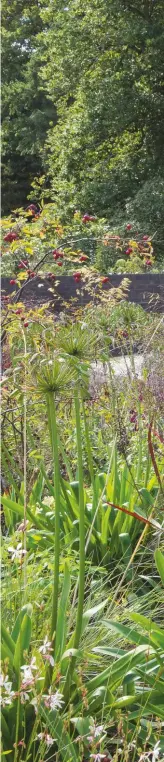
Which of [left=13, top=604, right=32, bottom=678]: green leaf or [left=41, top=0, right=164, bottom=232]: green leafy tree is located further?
[left=41, top=0, right=164, bottom=232]: green leafy tree

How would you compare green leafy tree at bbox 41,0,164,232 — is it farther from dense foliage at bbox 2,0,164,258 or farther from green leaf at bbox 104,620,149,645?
green leaf at bbox 104,620,149,645

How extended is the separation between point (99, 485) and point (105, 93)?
19839mm

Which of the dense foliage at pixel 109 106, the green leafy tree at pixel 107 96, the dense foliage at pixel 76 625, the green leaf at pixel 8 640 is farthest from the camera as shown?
the green leafy tree at pixel 107 96

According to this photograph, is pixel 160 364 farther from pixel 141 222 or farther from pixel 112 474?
pixel 141 222

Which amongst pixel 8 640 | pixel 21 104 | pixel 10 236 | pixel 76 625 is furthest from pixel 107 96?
pixel 8 640

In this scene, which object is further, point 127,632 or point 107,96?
point 107,96


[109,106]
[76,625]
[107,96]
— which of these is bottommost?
[76,625]

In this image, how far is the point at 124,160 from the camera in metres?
22.6

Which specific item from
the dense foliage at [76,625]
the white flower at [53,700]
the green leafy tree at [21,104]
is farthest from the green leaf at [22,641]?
the green leafy tree at [21,104]

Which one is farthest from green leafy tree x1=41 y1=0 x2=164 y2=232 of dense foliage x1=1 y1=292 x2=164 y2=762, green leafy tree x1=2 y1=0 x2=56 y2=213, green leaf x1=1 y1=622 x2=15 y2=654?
green leaf x1=1 y1=622 x2=15 y2=654

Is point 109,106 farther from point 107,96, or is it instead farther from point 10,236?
point 10,236

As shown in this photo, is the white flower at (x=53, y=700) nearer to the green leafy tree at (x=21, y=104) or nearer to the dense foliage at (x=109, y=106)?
the dense foliage at (x=109, y=106)

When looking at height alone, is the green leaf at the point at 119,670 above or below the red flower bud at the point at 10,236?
below

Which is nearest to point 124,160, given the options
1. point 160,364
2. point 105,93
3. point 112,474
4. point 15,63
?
point 105,93
